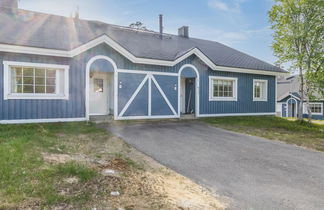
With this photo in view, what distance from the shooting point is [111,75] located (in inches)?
405

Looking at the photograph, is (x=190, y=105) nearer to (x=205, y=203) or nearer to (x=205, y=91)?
(x=205, y=91)

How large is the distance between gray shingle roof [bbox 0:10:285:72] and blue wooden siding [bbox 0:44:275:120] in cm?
55

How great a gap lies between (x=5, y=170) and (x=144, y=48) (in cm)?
898

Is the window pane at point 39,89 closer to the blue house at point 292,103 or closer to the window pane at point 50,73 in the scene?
the window pane at point 50,73

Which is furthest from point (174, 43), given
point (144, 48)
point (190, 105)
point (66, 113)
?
point (66, 113)

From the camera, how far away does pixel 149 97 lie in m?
10.4

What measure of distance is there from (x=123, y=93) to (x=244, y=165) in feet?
21.3

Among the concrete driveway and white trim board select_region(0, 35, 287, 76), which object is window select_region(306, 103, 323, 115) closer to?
white trim board select_region(0, 35, 287, 76)

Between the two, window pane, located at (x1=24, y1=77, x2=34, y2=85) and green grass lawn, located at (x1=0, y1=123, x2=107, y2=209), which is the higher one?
window pane, located at (x1=24, y1=77, x2=34, y2=85)

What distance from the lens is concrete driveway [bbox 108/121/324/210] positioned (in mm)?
3221

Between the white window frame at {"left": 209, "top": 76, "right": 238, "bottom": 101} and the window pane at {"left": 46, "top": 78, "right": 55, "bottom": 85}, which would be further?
the white window frame at {"left": 209, "top": 76, "right": 238, "bottom": 101}

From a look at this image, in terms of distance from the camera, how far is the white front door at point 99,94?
33.7 ft

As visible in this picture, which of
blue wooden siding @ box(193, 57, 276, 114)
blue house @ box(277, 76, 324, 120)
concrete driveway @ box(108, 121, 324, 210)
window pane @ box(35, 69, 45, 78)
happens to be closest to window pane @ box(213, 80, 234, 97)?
blue wooden siding @ box(193, 57, 276, 114)

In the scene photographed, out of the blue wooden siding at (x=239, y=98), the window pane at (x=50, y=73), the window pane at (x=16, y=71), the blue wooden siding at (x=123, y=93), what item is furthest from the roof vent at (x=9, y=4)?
the blue wooden siding at (x=239, y=98)
